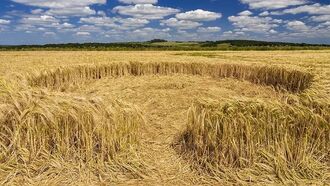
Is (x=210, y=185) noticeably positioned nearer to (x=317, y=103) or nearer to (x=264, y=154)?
(x=264, y=154)

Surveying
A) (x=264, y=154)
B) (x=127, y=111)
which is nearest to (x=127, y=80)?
(x=127, y=111)

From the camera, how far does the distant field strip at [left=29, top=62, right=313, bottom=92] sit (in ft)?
48.7

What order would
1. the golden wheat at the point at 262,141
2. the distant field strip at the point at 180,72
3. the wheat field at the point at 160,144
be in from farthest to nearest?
1. the distant field strip at the point at 180,72
2. the golden wheat at the point at 262,141
3. the wheat field at the point at 160,144

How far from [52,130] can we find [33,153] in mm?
425

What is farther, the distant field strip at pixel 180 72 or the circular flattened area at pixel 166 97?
the distant field strip at pixel 180 72

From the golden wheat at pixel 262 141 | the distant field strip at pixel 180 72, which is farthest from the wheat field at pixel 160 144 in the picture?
the distant field strip at pixel 180 72

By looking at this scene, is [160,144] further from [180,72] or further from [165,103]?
[180,72]

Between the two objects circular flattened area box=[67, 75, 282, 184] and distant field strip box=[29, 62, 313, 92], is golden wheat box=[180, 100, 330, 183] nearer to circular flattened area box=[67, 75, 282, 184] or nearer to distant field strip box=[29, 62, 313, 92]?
circular flattened area box=[67, 75, 282, 184]

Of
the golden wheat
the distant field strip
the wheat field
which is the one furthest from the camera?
the distant field strip

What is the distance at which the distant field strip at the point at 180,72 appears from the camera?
48.7 ft

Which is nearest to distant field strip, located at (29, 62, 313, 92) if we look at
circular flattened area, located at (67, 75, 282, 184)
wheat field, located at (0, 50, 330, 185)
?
circular flattened area, located at (67, 75, 282, 184)

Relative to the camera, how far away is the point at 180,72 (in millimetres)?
19391

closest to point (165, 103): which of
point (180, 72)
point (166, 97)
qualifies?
point (166, 97)

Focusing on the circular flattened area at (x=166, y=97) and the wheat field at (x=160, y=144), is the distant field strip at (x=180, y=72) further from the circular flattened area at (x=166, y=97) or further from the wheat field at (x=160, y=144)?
the wheat field at (x=160, y=144)
